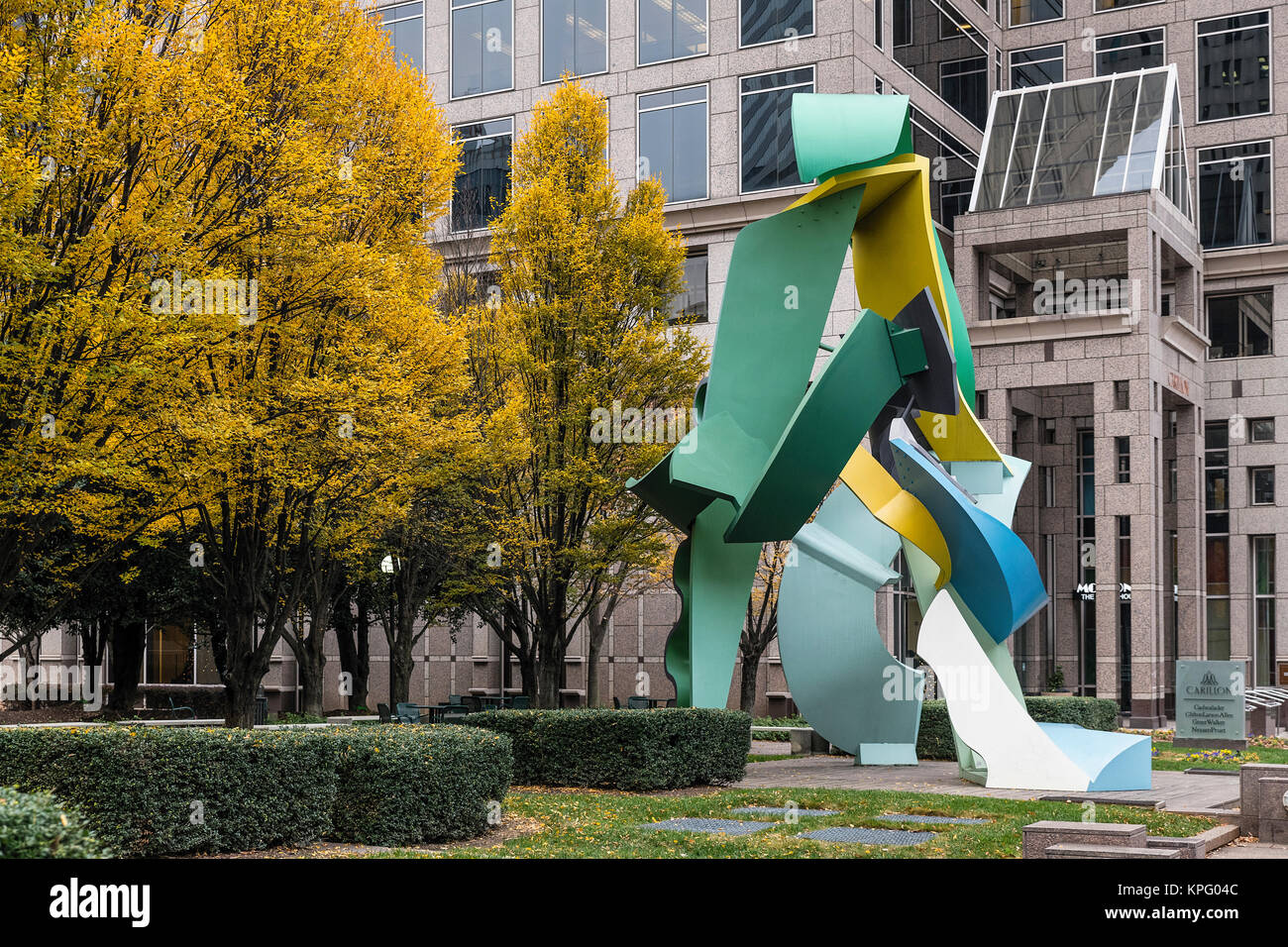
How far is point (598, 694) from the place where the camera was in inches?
1559

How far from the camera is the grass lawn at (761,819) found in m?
11.2

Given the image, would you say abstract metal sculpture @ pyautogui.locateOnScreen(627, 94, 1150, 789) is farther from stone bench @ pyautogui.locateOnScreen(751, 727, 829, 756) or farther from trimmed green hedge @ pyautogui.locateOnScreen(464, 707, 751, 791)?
stone bench @ pyautogui.locateOnScreen(751, 727, 829, 756)

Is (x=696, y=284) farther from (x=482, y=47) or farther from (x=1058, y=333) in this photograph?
(x=482, y=47)

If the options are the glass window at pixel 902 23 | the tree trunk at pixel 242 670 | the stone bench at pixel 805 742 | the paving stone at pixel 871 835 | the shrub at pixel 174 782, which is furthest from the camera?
the glass window at pixel 902 23

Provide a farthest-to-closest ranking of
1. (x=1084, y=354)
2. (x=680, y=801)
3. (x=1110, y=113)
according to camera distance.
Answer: (x=1110, y=113) < (x=1084, y=354) < (x=680, y=801)

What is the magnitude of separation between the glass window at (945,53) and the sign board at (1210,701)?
68.9ft

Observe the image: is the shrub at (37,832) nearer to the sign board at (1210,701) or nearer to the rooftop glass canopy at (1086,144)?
the sign board at (1210,701)

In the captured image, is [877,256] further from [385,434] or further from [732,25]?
[732,25]

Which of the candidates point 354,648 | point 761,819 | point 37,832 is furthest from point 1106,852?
point 354,648

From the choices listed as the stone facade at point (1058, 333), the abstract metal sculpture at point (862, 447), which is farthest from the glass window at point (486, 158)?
the abstract metal sculpture at point (862, 447)

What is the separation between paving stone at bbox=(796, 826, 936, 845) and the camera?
12.1 metres

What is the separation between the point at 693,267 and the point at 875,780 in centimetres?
2327
